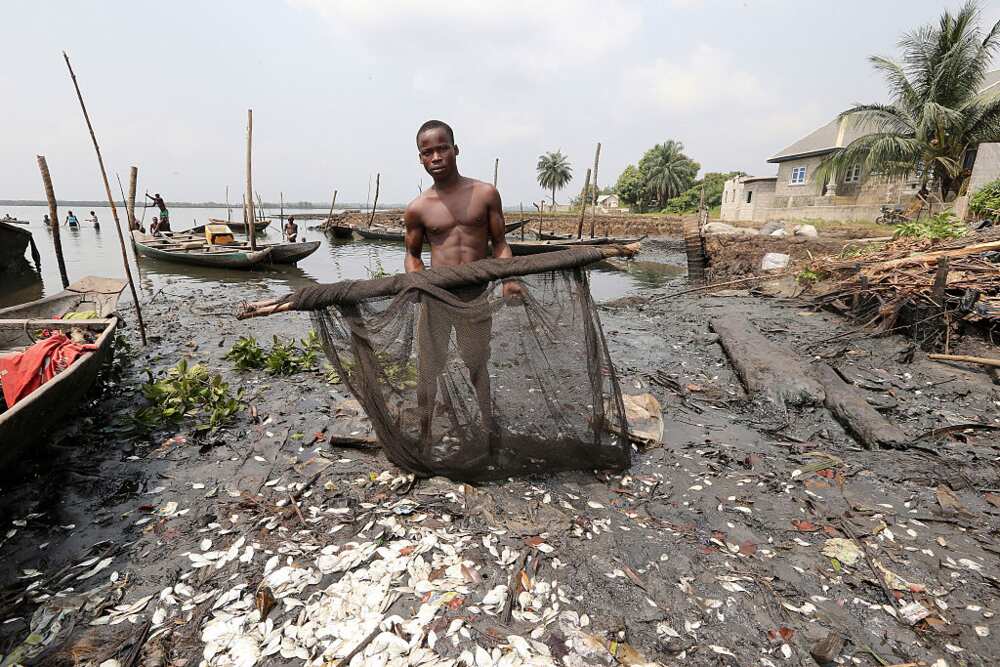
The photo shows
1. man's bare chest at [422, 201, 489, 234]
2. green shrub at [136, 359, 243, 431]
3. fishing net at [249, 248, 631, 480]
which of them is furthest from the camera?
green shrub at [136, 359, 243, 431]

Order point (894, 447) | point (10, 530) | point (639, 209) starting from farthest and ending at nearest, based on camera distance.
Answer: point (639, 209) < point (894, 447) < point (10, 530)

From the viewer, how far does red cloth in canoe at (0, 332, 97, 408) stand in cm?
360

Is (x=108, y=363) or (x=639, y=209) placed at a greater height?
(x=639, y=209)

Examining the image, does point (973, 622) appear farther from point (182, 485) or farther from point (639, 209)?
point (639, 209)

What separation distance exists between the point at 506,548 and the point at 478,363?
1.09m

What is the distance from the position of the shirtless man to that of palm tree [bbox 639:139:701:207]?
191ft

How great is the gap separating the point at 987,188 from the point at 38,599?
20287 millimetres

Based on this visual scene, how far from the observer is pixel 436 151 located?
278cm

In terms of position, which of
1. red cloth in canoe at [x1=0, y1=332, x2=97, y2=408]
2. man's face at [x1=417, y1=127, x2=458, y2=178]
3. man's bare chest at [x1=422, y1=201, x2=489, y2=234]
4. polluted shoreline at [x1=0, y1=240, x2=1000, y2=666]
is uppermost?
→ man's face at [x1=417, y1=127, x2=458, y2=178]

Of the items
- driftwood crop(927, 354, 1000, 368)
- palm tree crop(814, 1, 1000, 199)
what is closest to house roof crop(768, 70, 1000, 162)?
palm tree crop(814, 1, 1000, 199)

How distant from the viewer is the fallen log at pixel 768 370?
4660 mm

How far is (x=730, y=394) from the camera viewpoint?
516 centimetres

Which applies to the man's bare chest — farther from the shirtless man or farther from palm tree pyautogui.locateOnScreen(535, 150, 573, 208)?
palm tree pyautogui.locateOnScreen(535, 150, 573, 208)

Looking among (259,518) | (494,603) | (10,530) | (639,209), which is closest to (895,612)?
(494,603)
